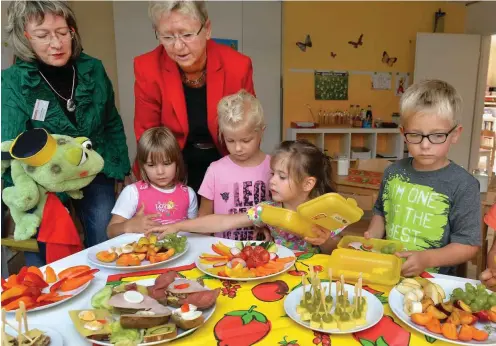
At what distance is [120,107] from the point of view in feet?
12.6

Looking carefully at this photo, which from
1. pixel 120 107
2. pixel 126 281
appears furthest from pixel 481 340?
pixel 120 107

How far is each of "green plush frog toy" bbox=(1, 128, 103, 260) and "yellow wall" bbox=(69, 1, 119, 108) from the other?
8.18 feet

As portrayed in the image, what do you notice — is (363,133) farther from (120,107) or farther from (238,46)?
(120,107)

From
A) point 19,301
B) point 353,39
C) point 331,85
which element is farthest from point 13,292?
point 353,39

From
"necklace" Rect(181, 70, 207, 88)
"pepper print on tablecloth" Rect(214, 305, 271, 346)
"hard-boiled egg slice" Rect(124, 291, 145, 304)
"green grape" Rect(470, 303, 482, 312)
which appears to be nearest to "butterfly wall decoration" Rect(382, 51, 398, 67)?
"necklace" Rect(181, 70, 207, 88)

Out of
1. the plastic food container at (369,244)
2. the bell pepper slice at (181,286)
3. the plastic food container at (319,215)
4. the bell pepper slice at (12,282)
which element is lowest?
the bell pepper slice at (12,282)

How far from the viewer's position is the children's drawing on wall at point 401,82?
4832mm

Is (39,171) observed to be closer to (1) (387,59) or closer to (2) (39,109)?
(2) (39,109)

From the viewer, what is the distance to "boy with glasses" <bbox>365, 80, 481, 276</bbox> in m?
1.19

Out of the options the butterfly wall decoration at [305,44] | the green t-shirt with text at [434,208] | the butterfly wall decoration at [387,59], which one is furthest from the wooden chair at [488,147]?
the green t-shirt with text at [434,208]

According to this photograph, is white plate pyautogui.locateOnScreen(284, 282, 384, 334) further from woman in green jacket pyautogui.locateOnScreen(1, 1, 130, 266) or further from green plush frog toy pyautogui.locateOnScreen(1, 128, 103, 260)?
woman in green jacket pyautogui.locateOnScreen(1, 1, 130, 266)

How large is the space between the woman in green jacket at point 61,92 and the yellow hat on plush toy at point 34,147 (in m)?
0.19

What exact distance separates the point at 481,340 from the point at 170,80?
1.32 meters

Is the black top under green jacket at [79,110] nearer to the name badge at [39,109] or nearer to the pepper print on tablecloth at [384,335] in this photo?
the name badge at [39,109]
